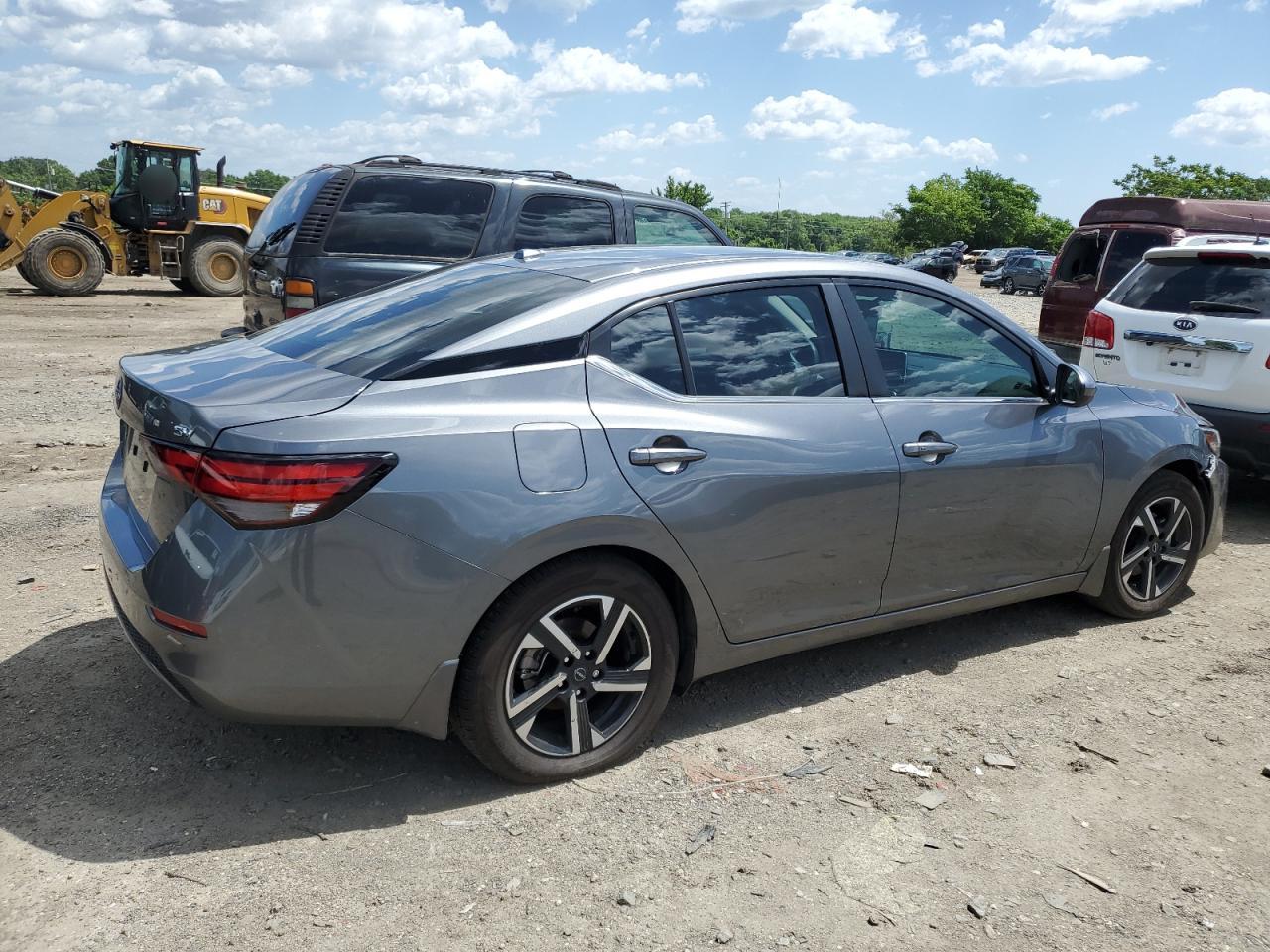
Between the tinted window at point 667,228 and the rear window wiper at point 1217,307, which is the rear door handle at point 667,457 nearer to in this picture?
the rear window wiper at point 1217,307

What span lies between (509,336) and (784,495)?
1032 mm

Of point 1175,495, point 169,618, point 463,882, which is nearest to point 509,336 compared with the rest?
point 169,618

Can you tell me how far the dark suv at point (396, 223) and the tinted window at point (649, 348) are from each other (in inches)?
164

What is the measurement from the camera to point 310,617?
285 cm

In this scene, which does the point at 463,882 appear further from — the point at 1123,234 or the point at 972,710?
the point at 1123,234

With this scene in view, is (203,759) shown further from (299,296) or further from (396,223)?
(396,223)

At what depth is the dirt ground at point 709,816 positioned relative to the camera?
8.96 feet

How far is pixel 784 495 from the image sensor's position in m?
3.55

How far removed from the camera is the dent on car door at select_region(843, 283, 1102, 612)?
3.94m

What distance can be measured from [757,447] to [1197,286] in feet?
15.9

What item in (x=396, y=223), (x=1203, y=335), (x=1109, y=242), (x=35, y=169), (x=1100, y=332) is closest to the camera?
(x=1203, y=335)

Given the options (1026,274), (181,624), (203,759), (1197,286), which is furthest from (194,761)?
(1026,274)

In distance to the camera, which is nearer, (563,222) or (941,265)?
(563,222)

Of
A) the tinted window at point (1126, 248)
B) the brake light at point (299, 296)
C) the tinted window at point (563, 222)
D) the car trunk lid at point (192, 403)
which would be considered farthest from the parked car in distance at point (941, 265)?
the car trunk lid at point (192, 403)
